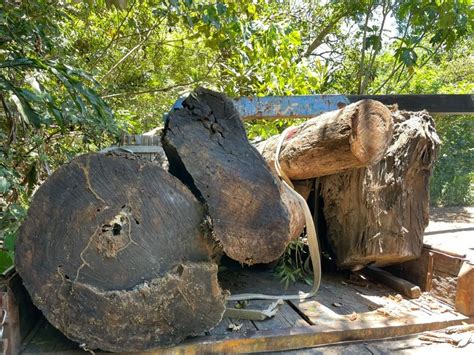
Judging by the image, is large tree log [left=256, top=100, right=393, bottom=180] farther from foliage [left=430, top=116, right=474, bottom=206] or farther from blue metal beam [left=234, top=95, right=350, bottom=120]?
foliage [left=430, top=116, right=474, bottom=206]

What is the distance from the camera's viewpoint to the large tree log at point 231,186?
1.35m

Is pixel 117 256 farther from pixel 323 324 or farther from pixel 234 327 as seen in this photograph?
pixel 323 324

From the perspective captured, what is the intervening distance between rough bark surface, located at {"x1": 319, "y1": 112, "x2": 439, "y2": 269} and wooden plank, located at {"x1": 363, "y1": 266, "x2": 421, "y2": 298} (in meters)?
0.09

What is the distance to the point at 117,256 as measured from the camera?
129 centimetres

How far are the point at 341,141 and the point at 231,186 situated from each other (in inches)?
21.6

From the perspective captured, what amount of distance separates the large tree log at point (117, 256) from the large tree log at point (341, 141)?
0.67m

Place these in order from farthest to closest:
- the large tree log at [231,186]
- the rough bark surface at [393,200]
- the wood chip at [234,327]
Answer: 1. the rough bark surface at [393,200]
2. the wood chip at [234,327]
3. the large tree log at [231,186]

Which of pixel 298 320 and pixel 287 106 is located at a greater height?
pixel 287 106

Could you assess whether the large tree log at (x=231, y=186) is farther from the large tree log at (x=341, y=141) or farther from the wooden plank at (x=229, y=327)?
the large tree log at (x=341, y=141)

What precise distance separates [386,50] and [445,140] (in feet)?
9.74

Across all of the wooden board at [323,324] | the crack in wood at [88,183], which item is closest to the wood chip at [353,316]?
the wooden board at [323,324]

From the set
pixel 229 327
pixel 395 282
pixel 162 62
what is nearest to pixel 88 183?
pixel 229 327

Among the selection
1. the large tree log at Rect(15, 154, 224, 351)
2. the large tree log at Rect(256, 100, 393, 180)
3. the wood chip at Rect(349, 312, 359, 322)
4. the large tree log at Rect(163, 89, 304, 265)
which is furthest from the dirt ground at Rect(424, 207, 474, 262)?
the large tree log at Rect(15, 154, 224, 351)

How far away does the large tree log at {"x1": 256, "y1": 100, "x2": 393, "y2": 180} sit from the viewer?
157cm
